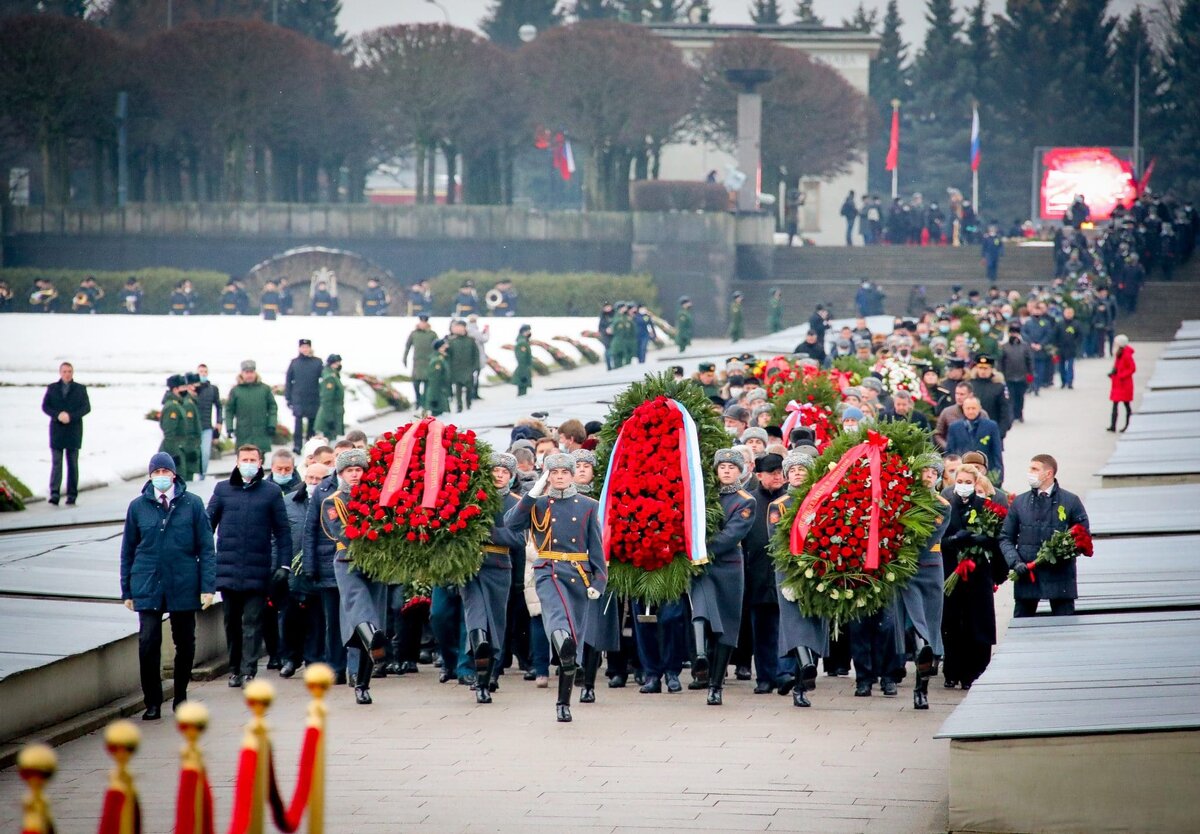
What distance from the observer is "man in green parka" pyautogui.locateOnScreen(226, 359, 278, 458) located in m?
22.9

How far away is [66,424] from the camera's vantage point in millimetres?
21516

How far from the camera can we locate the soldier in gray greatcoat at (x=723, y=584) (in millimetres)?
11891

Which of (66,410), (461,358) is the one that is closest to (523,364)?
(461,358)

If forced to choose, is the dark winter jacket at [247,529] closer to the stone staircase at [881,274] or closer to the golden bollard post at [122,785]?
the golden bollard post at [122,785]

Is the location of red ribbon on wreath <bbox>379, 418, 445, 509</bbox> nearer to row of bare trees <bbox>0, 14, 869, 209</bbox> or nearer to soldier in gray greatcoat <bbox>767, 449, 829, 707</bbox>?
soldier in gray greatcoat <bbox>767, 449, 829, 707</bbox>

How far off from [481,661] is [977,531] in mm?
3134

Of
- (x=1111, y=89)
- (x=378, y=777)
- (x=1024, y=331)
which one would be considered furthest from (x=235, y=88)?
(x=378, y=777)

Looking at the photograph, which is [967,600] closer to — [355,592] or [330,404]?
[355,592]

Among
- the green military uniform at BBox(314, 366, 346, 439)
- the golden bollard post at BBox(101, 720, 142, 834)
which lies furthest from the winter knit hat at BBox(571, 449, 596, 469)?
the green military uniform at BBox(314, 366, 346, 439)

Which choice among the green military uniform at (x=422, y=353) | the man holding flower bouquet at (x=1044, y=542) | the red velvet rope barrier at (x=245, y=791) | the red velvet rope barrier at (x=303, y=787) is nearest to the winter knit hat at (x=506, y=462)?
the man holding flower bouquet at (x=1044, y=542)

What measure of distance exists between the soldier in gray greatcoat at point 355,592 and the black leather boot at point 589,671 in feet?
4.15

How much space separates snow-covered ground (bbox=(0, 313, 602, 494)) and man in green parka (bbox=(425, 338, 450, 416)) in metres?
1.48

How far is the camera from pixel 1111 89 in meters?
88.0

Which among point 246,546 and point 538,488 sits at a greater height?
point 538,488
